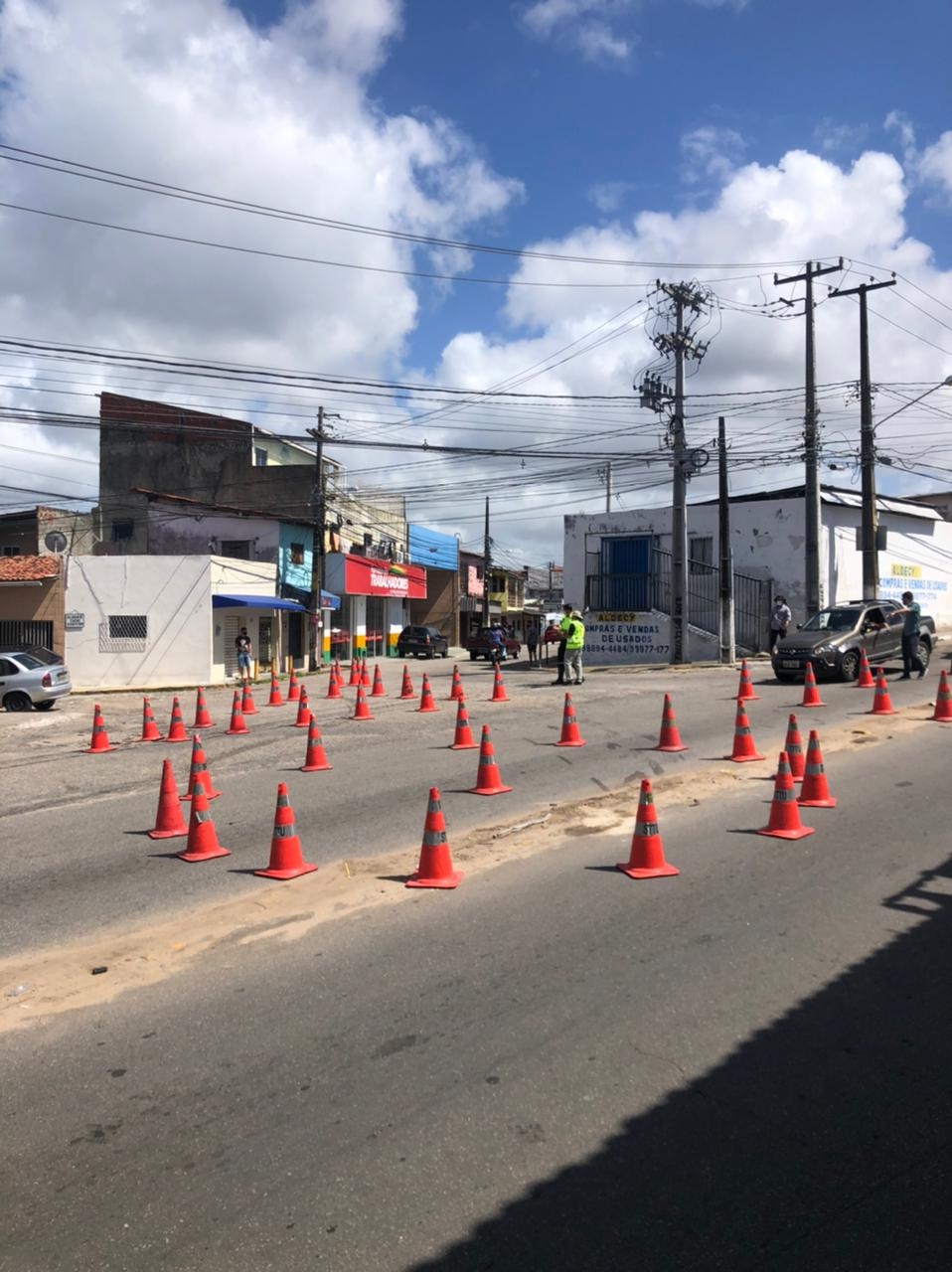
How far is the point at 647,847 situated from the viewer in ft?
21.7

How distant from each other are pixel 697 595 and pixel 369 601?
2236 centimetres

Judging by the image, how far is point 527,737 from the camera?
13367mm

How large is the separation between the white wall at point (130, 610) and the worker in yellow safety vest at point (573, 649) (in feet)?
52.0

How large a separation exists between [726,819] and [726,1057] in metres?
4.30

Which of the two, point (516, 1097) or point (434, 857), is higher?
point (434, 857)

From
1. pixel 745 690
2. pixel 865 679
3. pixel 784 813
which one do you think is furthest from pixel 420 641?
pixel 784 813

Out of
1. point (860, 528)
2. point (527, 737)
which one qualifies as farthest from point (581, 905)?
point (860, 528)

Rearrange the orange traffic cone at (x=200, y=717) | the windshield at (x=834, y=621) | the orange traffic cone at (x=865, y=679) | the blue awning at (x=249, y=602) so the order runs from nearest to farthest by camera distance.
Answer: the orange traffic cone at (x=200, y=717), the orange traffic cone at (x=865, y=679), the windshield at (x=834, y=621), the blue awning at (x=249, y=602)

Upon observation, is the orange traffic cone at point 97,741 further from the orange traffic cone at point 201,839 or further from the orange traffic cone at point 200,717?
the orange traffic cone at point 201,839

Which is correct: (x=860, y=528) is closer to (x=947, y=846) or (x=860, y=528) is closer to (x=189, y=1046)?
(x=947, y=846)

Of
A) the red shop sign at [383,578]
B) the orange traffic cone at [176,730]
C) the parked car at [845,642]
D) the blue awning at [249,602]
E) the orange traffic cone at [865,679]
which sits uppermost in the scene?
the red shop sign at [383,578]

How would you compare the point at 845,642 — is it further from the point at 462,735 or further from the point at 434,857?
the point at 434,857

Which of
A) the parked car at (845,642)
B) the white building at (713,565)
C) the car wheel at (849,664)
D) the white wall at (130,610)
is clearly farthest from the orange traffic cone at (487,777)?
the white wall at (130,610)

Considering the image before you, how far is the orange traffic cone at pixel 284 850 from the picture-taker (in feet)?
22.5
